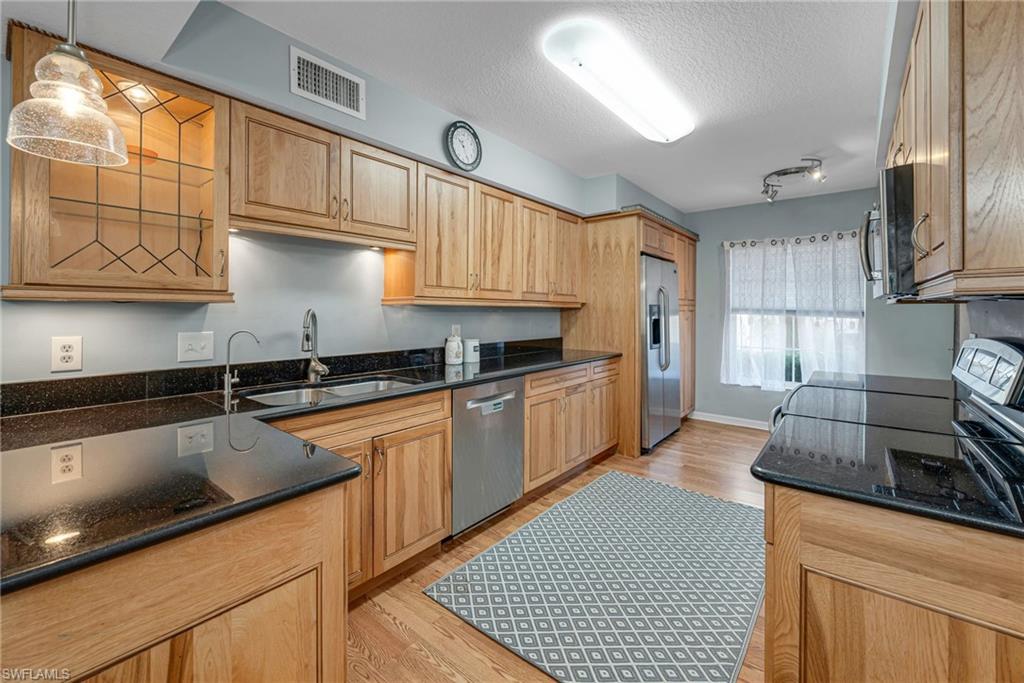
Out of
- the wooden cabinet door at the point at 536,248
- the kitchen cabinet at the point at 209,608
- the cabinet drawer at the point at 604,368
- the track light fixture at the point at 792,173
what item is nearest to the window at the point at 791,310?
the track light fixture at the point at 792,173

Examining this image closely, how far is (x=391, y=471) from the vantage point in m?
1.98

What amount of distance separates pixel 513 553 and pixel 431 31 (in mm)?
2544

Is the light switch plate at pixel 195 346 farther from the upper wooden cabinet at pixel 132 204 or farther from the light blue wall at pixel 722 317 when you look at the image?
the light blue wall at pixel 722 317

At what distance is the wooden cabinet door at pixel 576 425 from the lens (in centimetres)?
318

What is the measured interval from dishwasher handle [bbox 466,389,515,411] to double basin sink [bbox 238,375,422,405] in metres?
0.31

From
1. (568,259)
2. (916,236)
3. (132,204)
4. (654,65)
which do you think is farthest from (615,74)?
(132,204)

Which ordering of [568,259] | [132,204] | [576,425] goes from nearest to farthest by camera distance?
1. [132,204]
2. [576,425]
3. [568,259]

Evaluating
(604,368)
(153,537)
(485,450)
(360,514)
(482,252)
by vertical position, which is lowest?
(360,514)

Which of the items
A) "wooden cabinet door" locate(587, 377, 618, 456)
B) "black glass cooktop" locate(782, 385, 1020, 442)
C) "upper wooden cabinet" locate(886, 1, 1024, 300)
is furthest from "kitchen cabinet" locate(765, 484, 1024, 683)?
"wooden cabinet door" locate(587, 377, 618, 456)

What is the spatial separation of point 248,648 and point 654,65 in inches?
105

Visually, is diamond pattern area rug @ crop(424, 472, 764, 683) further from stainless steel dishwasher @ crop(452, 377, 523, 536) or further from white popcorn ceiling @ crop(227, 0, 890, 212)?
white popcorn ceiling @ crop(227, 0, 890, 212)

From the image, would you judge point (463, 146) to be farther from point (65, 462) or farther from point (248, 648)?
point (248, 648)

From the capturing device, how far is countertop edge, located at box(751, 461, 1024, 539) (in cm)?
78

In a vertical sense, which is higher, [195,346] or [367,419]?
[195,346]
